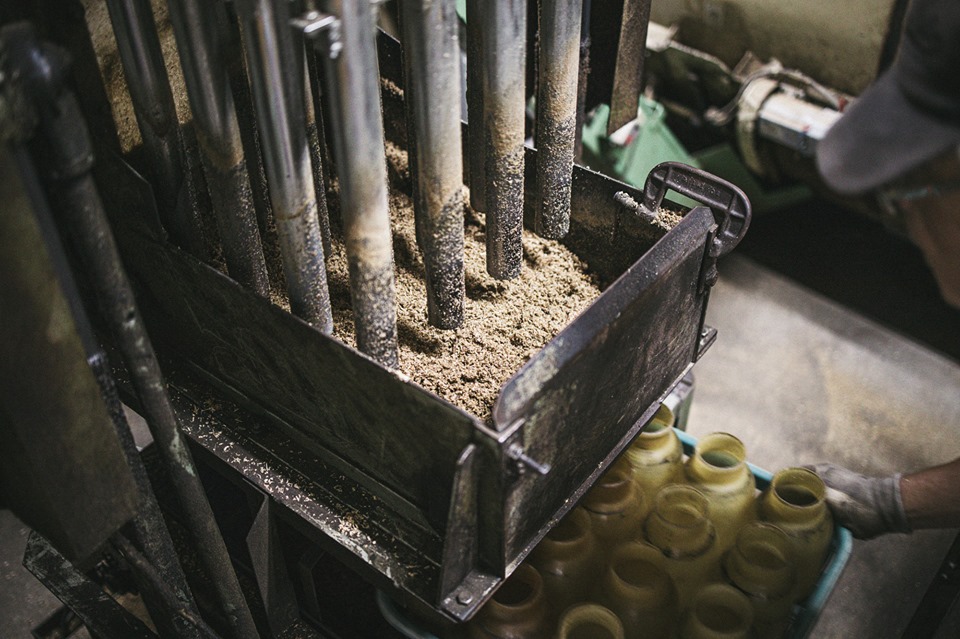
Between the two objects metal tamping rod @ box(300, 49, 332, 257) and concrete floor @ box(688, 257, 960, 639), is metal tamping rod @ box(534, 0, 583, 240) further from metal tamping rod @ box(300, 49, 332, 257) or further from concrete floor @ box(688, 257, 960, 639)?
concrete floor @ box(688, 257, 960, 639)

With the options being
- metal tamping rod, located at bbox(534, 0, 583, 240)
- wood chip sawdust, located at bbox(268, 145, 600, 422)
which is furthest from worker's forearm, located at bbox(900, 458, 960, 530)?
metal tamping rod, located at bbox(534, 0, 583, 240)

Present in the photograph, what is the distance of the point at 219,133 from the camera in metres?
1.31

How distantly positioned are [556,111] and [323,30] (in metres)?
0.58

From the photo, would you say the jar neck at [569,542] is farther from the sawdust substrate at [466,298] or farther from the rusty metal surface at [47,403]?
the rusty metal surface at [47,403]

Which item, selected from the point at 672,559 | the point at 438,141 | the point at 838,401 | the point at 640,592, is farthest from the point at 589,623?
the point at 838,401

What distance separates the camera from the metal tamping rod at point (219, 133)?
120 centimetres

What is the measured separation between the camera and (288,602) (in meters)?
1.65

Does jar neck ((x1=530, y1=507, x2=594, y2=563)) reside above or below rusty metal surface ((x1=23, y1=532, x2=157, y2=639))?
above

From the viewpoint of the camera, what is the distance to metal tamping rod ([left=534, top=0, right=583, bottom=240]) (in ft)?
4.58

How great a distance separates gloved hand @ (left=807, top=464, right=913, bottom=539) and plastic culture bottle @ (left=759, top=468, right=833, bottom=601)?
7 centimetres

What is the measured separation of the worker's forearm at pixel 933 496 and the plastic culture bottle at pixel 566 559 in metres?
0.73

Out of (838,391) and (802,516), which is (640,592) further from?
(838,391)

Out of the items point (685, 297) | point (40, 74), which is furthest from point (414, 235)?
point (40, 74)

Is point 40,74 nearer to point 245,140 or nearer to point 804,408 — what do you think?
point 245,140
